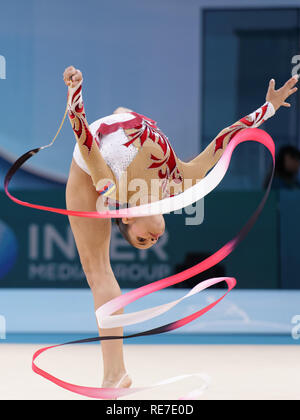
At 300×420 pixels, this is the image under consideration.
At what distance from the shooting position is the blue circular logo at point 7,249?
182 inches

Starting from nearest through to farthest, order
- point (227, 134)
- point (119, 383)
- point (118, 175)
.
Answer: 1. point (118, 175)
2. point (119, 383)
3. point (227, 134)

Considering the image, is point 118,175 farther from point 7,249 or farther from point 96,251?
point 7,249

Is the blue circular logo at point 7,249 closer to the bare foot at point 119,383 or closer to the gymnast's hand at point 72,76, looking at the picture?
the bare foot at point 119,383

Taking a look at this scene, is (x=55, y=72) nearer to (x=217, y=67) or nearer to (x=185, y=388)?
(x=217, y=67)

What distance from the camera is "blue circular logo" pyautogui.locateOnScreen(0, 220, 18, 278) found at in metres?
4.63

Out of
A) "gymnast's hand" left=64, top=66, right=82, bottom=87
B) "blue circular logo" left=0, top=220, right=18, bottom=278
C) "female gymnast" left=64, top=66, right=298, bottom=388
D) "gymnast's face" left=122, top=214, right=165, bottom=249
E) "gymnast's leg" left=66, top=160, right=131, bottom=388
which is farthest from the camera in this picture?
"blue circular logo" left=0, top=220, right=18, bottom=278

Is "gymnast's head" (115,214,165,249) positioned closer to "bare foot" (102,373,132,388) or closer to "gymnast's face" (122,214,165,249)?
"gymnast's face" (122,214,165,249)

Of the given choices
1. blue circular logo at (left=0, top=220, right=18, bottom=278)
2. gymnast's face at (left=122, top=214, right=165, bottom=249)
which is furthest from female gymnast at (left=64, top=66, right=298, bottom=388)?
blue circular logo at (left=0, top=220, right=18, bottom=278)

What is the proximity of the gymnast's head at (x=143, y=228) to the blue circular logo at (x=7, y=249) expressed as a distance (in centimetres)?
228

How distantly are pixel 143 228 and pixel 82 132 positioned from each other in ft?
1.39

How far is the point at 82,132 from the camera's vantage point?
2.20 meters

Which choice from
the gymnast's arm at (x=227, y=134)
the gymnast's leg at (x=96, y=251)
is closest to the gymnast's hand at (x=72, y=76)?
the gymnast's leg at (x=96, y=251)

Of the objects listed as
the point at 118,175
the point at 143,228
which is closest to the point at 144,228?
the point at 143,228

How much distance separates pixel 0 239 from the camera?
467cm
